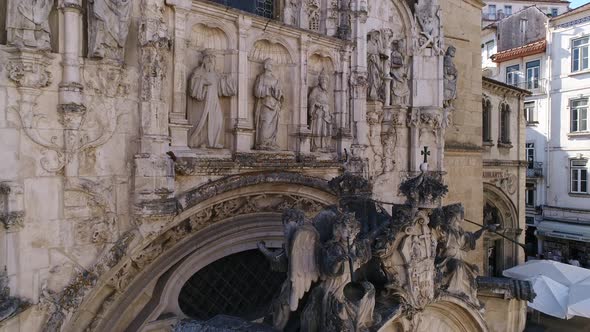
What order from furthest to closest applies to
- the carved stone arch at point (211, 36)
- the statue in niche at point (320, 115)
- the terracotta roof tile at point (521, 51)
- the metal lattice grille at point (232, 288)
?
the terracotta roof tile at point (521, 51), the statue in niche at point (320, 115), the metal lattice grille at point (232, 288), the carved stone arch at point (211, 36)

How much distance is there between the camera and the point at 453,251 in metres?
4.21

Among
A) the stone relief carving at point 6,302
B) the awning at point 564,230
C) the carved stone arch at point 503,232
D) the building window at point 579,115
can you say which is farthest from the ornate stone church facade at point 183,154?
the building window at point 579,115

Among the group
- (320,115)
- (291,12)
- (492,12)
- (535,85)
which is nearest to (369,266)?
(320,115)

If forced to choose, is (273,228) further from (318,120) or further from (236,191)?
(318,120)

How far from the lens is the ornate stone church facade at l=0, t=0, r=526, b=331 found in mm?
4953

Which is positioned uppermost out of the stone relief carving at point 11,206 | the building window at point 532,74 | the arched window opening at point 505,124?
the building window at point 532,74

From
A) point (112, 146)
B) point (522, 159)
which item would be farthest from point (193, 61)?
point (522, 159)

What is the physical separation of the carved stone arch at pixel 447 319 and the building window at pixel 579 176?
22540 mm

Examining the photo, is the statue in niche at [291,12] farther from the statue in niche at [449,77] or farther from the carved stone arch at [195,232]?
the statue in niche at [449,77]

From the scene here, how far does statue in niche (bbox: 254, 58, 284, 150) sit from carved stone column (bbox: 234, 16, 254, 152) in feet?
0.88

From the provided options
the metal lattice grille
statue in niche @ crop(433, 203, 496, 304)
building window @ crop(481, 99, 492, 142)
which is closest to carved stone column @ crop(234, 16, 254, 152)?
the metal lattice grille

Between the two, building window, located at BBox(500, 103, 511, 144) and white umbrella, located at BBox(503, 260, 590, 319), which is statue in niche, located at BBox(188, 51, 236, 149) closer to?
white umbrella, located at BBox(503, 260, 590, 319)

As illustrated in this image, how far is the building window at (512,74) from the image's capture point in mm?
26188

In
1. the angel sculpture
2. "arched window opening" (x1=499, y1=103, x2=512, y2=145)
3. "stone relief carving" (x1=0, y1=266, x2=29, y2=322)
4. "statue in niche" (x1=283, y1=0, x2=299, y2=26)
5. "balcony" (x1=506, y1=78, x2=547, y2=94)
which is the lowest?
"stone relief carving" (x1=0, y1=266, x2=29, y2=322)
